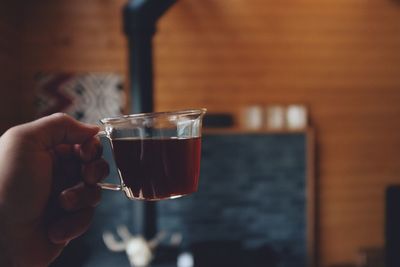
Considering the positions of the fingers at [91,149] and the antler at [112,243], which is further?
the antler at [112,243]

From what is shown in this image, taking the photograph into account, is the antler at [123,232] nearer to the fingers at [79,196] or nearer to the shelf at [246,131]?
the shelf at [246,131]

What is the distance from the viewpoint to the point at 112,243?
4.29m

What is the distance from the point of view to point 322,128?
4691mm

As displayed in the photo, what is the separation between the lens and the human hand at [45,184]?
953 millimetres

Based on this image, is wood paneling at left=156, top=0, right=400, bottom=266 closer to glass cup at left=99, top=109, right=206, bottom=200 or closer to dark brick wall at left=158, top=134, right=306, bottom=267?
dark brick wall at left=158, top=134, right=306, bottom=267

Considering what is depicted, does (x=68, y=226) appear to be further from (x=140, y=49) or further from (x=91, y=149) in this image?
(x=140, y=49)

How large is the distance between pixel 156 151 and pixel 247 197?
3.69 meters

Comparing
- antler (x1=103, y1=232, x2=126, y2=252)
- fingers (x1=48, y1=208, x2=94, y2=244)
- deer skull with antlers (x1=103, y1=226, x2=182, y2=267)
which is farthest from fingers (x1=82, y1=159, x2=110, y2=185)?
antler (x1=103, y1=232, x2=126, y2=252)

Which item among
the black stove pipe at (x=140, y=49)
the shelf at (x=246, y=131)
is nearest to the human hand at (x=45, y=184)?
the black stove pipe at (x=140, y=49)

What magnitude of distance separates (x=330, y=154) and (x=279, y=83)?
2.95 ft

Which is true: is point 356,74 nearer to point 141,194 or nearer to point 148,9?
point 148,9

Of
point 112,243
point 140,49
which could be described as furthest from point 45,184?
point 112,243

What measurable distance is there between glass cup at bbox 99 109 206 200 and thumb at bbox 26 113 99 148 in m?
0.09

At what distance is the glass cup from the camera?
87 cm
